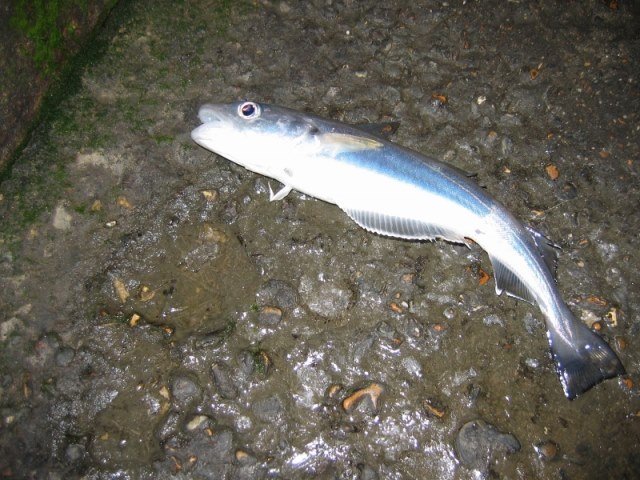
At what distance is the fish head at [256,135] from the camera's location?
3.17 meters

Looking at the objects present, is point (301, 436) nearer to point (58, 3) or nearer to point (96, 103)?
point (96, 103)

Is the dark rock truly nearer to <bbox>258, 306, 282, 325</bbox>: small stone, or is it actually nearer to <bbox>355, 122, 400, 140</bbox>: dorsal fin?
<bbox>258, 306, 282, 325</bbox>: small stone

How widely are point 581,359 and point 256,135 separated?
3.02 m

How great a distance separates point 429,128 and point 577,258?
1.71 m

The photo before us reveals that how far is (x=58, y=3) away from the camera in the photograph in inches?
136

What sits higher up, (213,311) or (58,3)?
(58,3)

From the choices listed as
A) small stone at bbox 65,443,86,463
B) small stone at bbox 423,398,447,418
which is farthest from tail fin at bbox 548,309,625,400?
small stone at bbox 65,443,86,463

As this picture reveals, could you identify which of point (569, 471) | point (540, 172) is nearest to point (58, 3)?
point (540, 172)

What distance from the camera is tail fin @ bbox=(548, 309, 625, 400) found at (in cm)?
305

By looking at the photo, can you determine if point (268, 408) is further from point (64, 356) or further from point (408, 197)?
point (408, 197)

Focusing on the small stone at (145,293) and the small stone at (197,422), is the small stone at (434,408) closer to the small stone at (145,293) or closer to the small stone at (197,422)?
the small stone at (197,422)

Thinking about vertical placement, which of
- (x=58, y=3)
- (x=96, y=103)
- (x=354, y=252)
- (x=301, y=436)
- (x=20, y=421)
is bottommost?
(x=20, y=421)

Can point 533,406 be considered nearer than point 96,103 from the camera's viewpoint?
Yes

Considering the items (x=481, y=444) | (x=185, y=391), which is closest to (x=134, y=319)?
(x=185, y=391)
